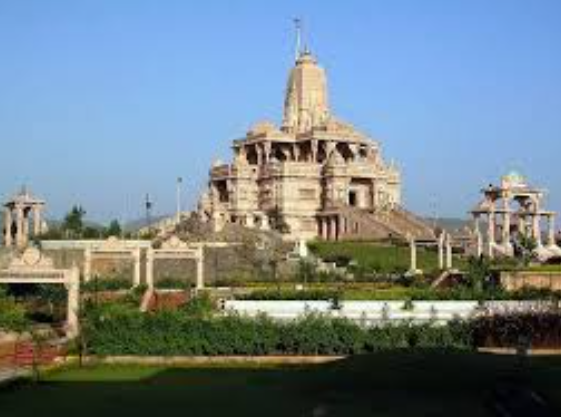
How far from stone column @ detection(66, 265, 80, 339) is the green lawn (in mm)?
4532

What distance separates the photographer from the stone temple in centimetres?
7556

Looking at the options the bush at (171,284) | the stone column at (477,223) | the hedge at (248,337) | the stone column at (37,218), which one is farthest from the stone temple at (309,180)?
the hedge at (248,337)

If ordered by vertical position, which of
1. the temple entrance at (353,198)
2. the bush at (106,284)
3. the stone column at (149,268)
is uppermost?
the temple entrance at (353,198)

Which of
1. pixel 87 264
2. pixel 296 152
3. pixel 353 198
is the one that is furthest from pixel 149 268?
pixel 296 152

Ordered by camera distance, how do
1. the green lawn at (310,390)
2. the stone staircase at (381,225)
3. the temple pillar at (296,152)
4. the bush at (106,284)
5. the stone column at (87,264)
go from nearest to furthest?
the green lawn at (310,390) → the bush at (106,284) → the stone column at (87,264) → the stone staircase at (381,225) → the temple pillar at (296,152)

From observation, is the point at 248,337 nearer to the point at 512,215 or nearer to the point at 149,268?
the point at 149,268

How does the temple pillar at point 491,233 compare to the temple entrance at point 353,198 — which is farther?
the temple entrance at point 353,198

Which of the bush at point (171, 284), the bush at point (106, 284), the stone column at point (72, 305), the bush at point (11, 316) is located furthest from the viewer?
the bush at point (171, 284)

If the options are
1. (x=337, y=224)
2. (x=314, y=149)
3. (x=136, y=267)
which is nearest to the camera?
(x=136, y=267)

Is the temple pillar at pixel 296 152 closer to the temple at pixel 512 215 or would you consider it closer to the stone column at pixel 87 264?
the temple at pixel 512 215

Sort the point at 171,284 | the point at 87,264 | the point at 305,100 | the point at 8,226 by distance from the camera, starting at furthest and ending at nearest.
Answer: the point at 305,100, the point at 8,226, the point at 171,284, the point at 87,264

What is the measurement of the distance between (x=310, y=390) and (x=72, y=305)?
39.9 feet

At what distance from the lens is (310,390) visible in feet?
75.0

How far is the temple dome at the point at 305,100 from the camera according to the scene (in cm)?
8856
